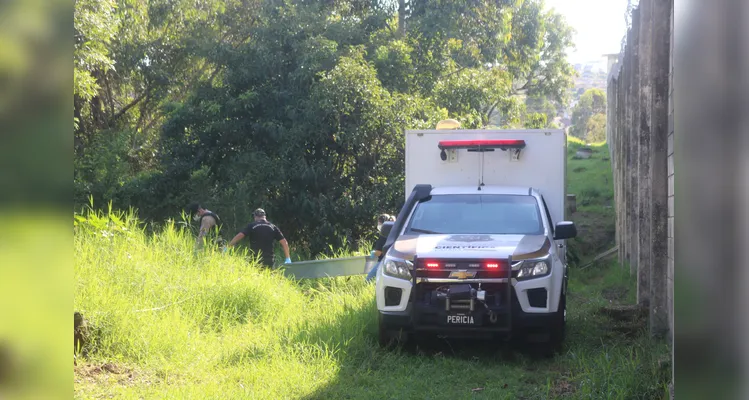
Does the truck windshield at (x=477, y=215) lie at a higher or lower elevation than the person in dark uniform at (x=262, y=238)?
higher

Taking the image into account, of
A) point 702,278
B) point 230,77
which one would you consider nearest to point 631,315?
point 702,278

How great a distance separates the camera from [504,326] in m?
7.82

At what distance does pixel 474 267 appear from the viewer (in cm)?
782

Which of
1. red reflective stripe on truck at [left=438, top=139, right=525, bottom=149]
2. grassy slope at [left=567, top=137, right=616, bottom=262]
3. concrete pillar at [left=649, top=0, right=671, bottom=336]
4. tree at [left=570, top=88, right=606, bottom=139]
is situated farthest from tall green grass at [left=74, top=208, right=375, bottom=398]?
tree at [left=570, top=88, right=606, bottom=139]

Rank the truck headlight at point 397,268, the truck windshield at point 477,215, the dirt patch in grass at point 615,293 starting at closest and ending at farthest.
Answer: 1. the truck headlight at point 397,268
2. the truck windshield at point 477,215
3. the dirt patch in grass at point 615,293

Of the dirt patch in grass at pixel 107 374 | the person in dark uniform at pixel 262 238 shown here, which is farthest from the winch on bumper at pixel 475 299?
the person in dark uniform at pixel 262 238

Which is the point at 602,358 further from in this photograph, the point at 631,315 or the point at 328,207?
the point at 328,207

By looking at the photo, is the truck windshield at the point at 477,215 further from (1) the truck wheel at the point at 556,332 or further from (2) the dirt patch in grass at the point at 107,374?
(2) the dirt patch in grass at the point at 107,374

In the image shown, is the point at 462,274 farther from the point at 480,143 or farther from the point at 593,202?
the point at 593,202

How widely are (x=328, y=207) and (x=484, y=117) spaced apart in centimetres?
785

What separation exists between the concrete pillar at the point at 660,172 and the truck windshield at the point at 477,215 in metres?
1.46

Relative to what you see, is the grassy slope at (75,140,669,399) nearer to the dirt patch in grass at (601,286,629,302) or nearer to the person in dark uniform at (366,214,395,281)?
the dirt patch in grass at (601,286,629,302)

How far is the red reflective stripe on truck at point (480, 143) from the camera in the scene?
34.7ft

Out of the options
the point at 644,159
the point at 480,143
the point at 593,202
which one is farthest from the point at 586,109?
the point at 644,159
